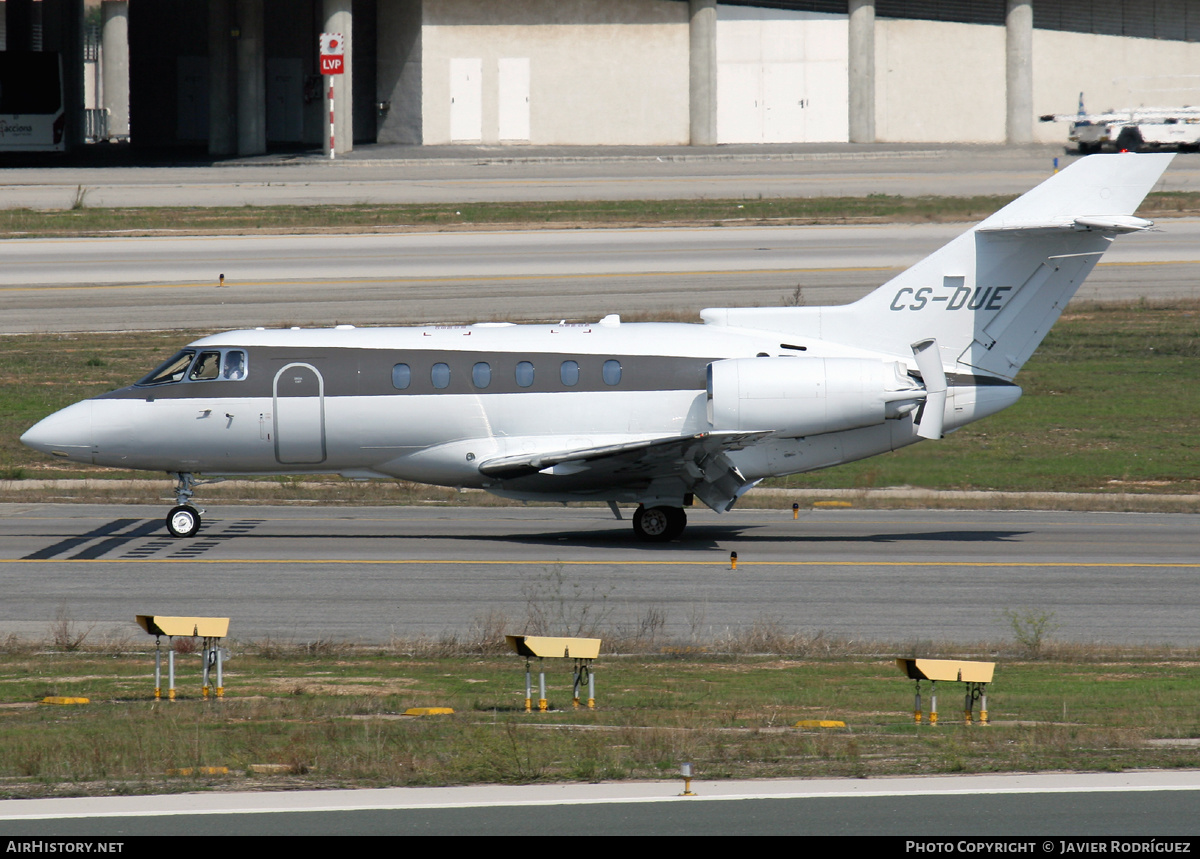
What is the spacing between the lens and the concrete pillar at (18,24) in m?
88.1

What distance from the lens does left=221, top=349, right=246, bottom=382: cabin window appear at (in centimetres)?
2322

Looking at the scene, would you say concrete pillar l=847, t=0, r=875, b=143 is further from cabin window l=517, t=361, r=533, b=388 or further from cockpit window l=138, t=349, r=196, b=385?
cockpit window l=138, t=349, r=196, b=385

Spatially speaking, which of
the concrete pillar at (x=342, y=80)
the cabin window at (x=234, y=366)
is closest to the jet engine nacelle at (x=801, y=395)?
the cabin window at (x=234, y=366)

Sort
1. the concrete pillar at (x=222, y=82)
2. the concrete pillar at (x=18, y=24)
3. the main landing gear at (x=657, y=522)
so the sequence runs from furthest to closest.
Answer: the concrete pillar at (x=18, y=24), the concrete pillar at (x=222, y=82), the main landing gear at (x=657, y=522)

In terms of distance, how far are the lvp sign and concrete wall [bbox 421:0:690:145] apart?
5.22 m

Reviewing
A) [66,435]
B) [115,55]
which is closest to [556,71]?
[115,55]

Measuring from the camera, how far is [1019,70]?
245 ft

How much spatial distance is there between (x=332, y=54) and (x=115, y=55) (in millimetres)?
29090

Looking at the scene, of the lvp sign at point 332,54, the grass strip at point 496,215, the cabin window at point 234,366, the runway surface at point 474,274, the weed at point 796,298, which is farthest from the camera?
the lvp sign at point 332,54

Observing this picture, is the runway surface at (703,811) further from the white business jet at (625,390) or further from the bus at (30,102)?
the bus at (30,102)

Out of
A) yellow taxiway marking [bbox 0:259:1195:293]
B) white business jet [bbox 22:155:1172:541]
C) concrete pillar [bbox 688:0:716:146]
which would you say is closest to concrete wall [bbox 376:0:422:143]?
concrete pillar [bbox 688:0:716:146]

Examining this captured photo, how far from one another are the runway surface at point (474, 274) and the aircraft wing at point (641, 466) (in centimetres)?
1654

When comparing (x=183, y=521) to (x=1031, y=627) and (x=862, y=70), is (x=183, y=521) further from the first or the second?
(x=862, y=70)

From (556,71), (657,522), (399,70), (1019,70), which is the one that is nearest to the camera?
(657,522)
